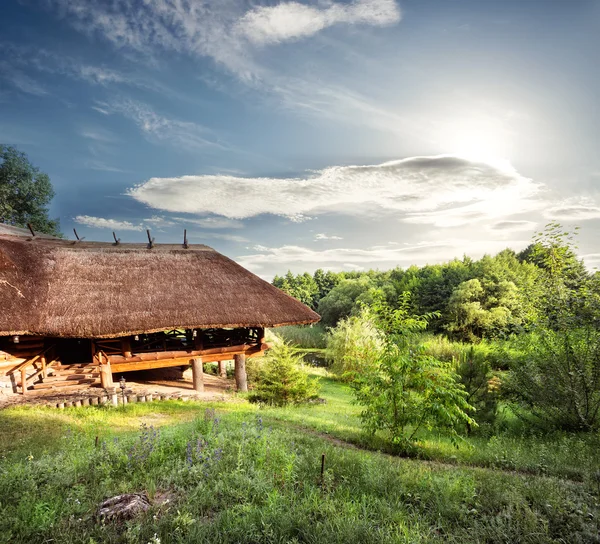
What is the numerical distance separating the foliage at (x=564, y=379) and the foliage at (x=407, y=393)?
3.06 metres

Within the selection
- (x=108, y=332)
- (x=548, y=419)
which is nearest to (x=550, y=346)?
(x=548, y=419)

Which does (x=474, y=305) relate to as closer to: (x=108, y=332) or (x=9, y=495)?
(x=108, y=332)

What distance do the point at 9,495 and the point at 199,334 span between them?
9.85m

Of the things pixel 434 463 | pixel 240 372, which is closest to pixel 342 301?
pixel 240 372

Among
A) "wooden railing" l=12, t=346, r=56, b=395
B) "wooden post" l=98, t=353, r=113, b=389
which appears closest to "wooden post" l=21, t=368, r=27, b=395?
"wooden railing" l=12, t=346, r=56, b=395

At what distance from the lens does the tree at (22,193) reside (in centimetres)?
2442

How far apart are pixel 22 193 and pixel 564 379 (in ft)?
104

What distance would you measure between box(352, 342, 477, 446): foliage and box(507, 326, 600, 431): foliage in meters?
3.06

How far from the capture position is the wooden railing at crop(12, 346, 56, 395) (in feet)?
36.2

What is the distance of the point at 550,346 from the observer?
8562mm

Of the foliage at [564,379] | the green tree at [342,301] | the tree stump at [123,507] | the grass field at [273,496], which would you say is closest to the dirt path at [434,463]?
the grass field at [273,496]

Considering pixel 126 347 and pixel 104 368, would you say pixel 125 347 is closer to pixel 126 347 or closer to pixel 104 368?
pixel 126 347

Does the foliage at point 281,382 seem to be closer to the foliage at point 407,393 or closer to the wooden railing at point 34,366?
the foliage at point 407,393

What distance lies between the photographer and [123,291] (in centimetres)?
1241
